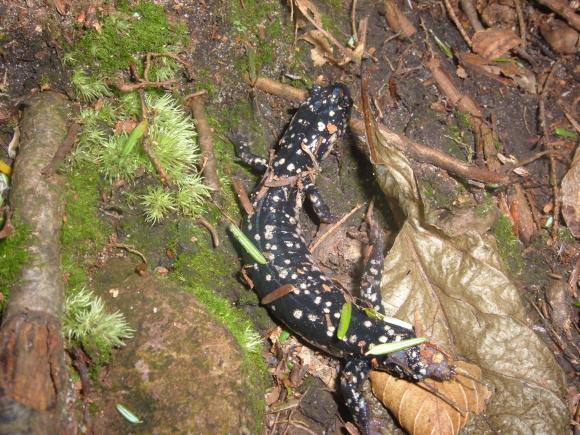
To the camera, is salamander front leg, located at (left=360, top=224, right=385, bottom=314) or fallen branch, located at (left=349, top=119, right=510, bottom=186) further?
fallen branch, located at (left=349, top=119, right=510, bottom=186)

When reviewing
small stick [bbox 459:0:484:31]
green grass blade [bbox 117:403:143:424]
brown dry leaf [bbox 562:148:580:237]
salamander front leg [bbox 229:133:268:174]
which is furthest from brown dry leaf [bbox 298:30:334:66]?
green grass blade [bbox 117:403:143:424]

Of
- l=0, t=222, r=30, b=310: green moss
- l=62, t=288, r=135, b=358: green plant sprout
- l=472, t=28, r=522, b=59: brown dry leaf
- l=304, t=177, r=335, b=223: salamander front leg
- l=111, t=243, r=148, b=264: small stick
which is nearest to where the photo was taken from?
l=0, t=222, r=30, b=310: green moss

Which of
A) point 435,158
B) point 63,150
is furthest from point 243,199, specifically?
point 435,158

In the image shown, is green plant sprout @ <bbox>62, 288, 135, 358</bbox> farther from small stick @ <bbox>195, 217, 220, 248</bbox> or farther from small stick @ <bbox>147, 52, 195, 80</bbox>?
small stick @ <bbox>147, 52, 195, 80</bbox>

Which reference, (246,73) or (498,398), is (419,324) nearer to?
(498,398)

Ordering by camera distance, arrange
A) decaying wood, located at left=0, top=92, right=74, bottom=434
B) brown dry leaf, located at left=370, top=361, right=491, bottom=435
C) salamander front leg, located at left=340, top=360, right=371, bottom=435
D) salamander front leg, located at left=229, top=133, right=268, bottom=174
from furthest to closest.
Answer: salamander front leg, located at left=229, top=133, right=268, bottom=174
salamander front leg, located at left=340, top=360, right=371, bottom=435
brown dry leaf, located at left=370, top=361, right=491, bottom=435
decaying wood, located at left=0, top=92, right=74, bottom=434
